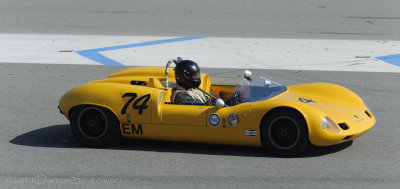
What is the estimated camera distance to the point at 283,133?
6969 mm

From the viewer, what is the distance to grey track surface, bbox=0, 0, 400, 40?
49.3 ft

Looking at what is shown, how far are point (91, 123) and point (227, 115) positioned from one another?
1625 mm

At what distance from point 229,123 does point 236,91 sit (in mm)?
677

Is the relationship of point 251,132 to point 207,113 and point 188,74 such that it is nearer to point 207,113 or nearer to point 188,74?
point 207,113

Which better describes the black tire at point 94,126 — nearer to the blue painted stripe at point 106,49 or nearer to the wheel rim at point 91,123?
the wheel rim at point 91,123

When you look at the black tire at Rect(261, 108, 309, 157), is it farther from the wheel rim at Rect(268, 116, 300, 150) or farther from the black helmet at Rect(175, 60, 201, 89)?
the black helmet at Rect(175, 60, 201, 89)

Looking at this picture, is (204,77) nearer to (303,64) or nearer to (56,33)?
(303,64)

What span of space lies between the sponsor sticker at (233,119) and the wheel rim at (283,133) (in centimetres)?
37

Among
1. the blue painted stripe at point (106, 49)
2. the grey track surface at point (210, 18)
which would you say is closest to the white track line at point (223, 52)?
the blue painted stripe at point (106, 49)

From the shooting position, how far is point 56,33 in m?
15.0

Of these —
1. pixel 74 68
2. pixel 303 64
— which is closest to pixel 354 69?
pixel 303 64

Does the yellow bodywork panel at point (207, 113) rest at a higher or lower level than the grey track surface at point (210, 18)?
lower

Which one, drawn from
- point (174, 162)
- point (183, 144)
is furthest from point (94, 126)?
point (174, 162)

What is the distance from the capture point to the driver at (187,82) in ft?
24.5
